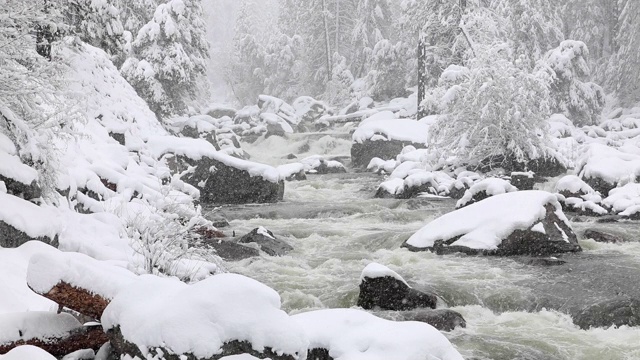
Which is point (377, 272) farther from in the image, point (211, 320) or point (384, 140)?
point (384, 140)

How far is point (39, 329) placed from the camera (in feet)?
15.6

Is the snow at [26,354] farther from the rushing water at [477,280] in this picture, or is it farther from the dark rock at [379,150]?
the dark rock at [379,150]

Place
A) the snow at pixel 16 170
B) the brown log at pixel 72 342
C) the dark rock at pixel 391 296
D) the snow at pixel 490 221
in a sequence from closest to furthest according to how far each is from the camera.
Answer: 1. the brown log at pixel 72 342
2. the snow at pixel 16 170
3. the dark rock at pixel 391 296
4. the snow at pixel 490 221

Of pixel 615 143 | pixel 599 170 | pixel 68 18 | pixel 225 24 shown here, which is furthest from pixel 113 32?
pixel 225 24

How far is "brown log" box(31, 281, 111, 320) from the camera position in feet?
15.3

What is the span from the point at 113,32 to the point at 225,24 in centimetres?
7231

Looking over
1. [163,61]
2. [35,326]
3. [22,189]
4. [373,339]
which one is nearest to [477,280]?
[373,339]

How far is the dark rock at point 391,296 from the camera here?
8328 mm

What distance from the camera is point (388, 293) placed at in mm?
8430

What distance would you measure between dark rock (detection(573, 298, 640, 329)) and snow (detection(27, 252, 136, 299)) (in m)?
5.79

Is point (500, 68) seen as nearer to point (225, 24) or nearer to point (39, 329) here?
point (39, 329)

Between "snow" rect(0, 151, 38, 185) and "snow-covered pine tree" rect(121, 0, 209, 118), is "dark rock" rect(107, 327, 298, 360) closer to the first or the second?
"snow" rect(0, 151, 38, 185)

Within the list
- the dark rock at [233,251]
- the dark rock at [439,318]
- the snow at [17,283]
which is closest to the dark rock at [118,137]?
the dark rock at [233,251]

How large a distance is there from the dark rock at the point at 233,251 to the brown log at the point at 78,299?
6483 millimetres
